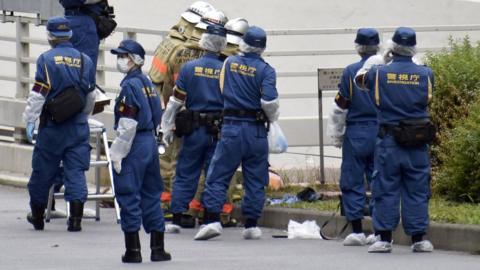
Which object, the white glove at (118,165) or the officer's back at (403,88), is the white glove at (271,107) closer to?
the officer's back at (403,88)

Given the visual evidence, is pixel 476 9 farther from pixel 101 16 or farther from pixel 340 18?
pixel 101 16

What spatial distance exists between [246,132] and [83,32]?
2765 mm

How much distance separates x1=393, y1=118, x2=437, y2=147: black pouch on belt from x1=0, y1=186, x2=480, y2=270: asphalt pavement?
97 cm

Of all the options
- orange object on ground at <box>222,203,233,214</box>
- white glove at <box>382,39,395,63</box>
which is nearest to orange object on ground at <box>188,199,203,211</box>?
orange object on ground at <box>222,203,233,214</box>

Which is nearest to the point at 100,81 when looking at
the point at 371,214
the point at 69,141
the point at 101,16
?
the point at 101,16

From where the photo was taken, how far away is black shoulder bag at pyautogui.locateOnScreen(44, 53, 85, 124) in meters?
15.7

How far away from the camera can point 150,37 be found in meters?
26.9

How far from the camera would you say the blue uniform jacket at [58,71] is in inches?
621

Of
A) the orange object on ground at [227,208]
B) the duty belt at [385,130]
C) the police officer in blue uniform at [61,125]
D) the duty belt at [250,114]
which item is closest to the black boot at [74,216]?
the police officer in blue uniform at [61,125]

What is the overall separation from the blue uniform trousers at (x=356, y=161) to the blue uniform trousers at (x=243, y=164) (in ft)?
2.72

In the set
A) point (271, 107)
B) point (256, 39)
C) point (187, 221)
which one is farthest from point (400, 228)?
point (187, 221)

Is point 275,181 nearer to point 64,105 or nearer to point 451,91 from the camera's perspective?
point 451,91

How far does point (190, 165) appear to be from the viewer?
648 inches

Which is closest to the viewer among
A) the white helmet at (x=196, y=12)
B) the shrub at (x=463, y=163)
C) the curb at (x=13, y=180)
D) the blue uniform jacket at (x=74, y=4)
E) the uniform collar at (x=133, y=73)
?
the uniform collar at (x=133, y=73)
